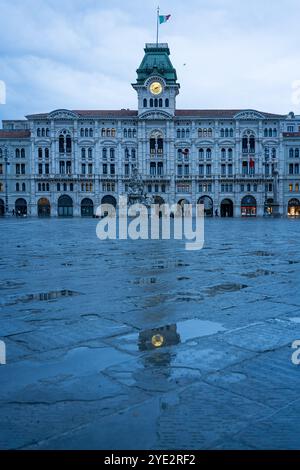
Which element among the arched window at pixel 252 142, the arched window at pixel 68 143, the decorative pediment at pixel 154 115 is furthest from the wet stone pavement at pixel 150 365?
the arched window at pixel 252 142

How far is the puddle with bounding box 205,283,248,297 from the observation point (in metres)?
6.73

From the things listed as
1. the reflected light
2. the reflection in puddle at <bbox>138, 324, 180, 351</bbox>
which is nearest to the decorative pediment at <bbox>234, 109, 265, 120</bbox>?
the reflection in puddle at <bbox>138, 324, 180, 351</bbox>

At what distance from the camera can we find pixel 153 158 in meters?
74.6

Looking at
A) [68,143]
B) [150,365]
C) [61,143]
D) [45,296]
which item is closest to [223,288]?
[45,296]

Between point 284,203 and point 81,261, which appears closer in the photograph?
A: point 81,261

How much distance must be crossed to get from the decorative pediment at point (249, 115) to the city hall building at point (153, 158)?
16 centimetres

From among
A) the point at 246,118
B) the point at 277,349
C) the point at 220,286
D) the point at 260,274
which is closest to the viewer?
the point at 277,349

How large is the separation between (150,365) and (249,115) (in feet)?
242

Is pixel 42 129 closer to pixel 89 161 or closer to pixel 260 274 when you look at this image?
pixel 89 161

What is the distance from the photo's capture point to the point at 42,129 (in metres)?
73.5

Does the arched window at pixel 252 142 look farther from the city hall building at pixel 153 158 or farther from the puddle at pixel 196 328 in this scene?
the puddle at pixel 196 328

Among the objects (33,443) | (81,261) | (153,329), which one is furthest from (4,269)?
(33,443)

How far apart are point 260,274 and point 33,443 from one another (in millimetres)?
6723
